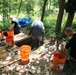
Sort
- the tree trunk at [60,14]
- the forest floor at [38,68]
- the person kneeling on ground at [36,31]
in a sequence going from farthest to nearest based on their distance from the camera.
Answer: the tree trunk at [60,14] → the person kneeling on ground at [36,31] → the forest floor at [38,68]

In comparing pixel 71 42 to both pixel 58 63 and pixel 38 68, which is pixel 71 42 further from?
pixel 38 68

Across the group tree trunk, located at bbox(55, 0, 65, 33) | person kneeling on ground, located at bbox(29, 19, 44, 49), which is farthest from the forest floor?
tree trunk, located at bbox(55, 0, 65, 33)

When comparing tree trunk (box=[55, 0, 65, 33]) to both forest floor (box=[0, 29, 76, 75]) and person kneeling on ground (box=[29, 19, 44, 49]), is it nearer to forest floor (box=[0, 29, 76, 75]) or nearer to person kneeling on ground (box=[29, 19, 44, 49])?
person kneeling on ground (box=[29, 19, 44, 49])

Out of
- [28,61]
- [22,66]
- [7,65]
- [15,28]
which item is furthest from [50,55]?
[15,28]

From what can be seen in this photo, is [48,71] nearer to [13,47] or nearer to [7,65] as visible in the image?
[7,65]

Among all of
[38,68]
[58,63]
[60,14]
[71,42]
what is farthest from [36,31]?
[58,63]

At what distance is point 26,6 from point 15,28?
8.01 metres

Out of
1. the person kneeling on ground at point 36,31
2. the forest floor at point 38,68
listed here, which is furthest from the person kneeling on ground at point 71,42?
the person kneeling on ground at point 36,31

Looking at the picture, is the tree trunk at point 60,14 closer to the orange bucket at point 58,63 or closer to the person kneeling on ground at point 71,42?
the person kneeling on ground at point 71,42

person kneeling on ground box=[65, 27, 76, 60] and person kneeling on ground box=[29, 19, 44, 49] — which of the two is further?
person kneeling on ground box=[29, 19, 44, 49]

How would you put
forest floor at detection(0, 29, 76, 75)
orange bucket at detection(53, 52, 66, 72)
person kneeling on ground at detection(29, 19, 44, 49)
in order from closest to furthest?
orange bucket at detection(53, 52, 66, 72) < forest floor at detection(0, 29, 76, 75) < person kneeling on ground at detection(29, 19, 44, 49)

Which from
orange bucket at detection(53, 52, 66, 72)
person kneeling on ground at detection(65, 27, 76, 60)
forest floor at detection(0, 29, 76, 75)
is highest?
person kneeling on ground at detection(65, 27, 76, 60)

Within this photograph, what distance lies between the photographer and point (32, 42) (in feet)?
23.0

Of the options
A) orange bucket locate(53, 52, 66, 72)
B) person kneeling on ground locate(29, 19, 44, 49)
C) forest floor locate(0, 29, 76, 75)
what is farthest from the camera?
person kneeling on ground locate(29, 19, 44, 49)
